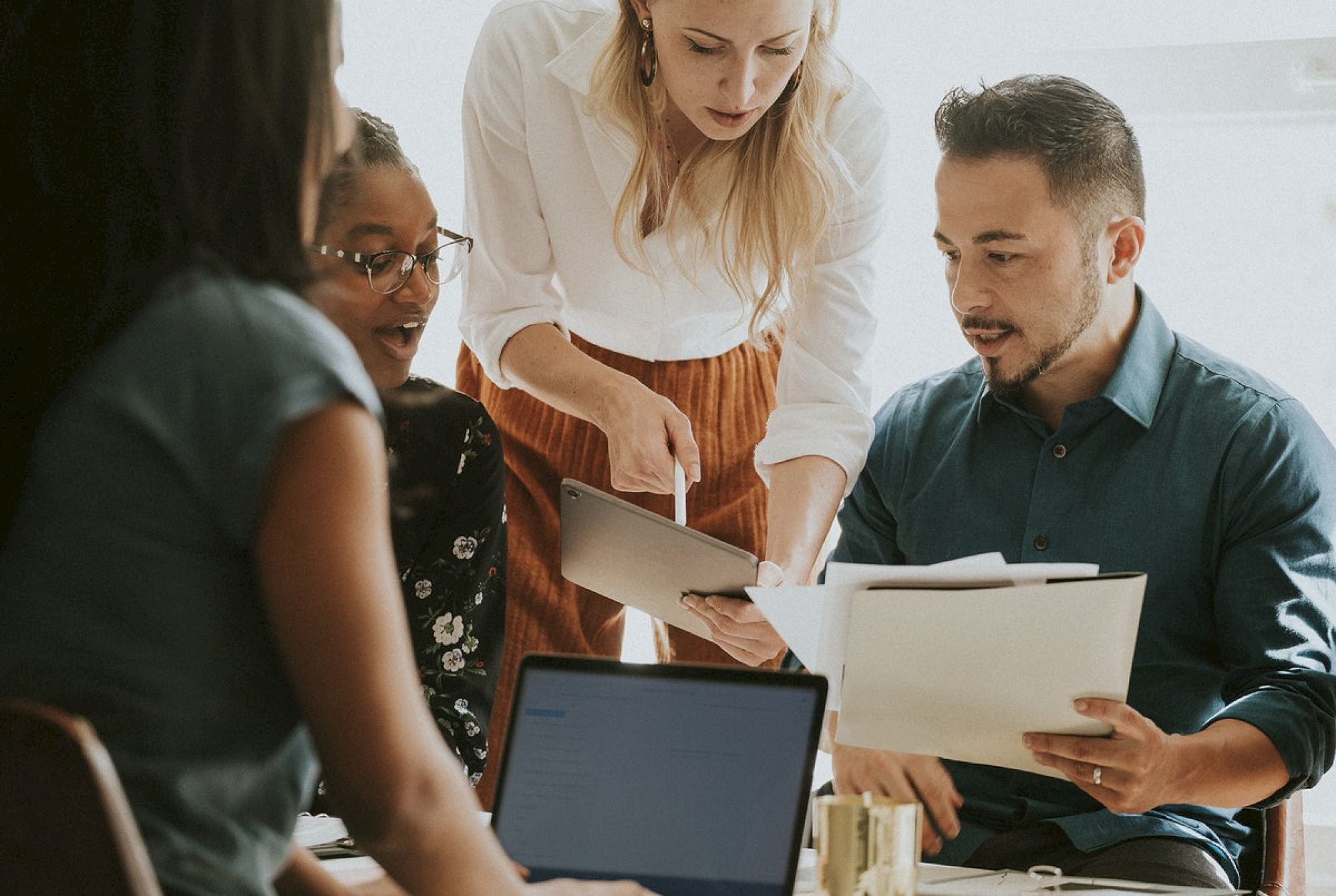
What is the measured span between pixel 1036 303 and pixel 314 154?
1168 mm

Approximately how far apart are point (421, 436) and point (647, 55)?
0.56 meters

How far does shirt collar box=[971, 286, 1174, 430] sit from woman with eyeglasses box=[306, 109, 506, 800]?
66 centimetres

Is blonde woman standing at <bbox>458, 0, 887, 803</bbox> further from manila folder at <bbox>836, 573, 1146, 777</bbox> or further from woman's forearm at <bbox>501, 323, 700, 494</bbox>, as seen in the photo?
manila folder at <bbox>836, 573, 1146, 777</bbox>

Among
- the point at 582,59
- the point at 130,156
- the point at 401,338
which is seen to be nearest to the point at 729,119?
the point at 582,59

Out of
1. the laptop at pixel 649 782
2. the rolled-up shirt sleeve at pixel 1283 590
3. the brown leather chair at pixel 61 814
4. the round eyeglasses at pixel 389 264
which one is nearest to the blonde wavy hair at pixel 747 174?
the round eyeglasses at pixel 389 264

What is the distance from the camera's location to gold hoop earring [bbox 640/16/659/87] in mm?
1802

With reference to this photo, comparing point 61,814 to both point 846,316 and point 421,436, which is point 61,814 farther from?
point 846,316

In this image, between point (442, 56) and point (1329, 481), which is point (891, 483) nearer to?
point (1329, 481)

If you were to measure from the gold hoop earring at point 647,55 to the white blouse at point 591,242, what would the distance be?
7 centimetres

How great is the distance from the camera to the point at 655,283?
1942 mm

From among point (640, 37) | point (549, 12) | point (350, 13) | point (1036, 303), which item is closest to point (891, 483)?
point (1036, 303)

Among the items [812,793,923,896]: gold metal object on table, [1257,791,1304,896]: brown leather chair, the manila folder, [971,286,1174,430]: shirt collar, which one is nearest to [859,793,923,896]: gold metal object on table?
[812,793,923,896]: gold metal object on table

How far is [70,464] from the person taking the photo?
0.67 m

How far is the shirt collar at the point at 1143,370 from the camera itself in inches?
65.9
